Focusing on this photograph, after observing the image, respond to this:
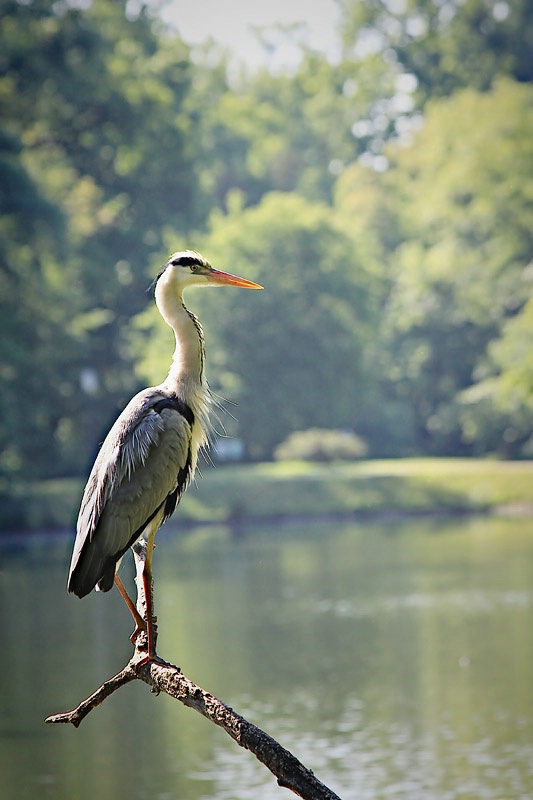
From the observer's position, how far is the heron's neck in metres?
6.02

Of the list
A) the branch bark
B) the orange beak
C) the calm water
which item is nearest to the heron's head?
the orange beak

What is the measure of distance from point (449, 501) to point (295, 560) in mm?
9699

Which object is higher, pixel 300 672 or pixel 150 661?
pixel 300 672

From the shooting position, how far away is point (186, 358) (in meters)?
6.03

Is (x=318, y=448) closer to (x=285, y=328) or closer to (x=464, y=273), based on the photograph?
(x=285, y=328)

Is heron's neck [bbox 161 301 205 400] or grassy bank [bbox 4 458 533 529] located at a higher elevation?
grassy bank [bbox 4 458 533 529]

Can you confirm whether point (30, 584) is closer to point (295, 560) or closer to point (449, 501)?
point (295, 560)

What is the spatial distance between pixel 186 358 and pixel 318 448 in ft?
111

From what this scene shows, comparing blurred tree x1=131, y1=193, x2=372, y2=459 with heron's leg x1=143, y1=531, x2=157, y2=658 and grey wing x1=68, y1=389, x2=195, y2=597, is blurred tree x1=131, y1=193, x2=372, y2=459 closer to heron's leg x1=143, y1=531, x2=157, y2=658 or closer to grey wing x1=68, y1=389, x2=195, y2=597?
grey wing x1=68, y1=389, x2=195, y2=597

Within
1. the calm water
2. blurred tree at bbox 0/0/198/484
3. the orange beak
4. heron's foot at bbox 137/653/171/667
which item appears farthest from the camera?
blurred tree at bbox 0/0/198/484

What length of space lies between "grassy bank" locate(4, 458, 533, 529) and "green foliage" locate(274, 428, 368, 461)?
3156mm

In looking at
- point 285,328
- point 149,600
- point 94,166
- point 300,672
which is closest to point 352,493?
point 285,328

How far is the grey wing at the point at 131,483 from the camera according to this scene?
18.1ft

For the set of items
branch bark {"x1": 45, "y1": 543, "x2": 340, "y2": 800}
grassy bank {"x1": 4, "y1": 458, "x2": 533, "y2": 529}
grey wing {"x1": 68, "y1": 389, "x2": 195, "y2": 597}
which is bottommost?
branch bark {"x1": 45, "y1": 543, "x2": 340, "y2": 800}
